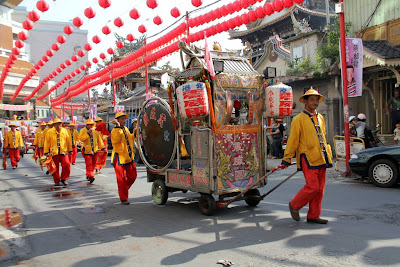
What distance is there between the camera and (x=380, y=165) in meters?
8.56

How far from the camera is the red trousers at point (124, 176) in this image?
7.62 metres

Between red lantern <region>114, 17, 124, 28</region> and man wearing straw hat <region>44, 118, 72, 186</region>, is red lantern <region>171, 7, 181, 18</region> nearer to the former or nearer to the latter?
red lantern <region>114, 17, 124, 28</region>

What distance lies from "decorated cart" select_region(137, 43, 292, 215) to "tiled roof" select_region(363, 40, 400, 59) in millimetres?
8401

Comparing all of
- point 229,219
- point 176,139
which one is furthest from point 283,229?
point 176,139

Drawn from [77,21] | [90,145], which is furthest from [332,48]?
[90,145]

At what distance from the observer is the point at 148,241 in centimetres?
501

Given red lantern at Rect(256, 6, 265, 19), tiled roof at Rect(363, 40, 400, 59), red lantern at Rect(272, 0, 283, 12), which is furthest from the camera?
tiled roof at Rect(363, 40, 400, 59)

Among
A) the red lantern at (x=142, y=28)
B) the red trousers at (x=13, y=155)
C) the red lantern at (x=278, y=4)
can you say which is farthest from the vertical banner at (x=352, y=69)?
the red trousers at (x=13, y=155)

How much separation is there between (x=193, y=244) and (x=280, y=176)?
6.60m

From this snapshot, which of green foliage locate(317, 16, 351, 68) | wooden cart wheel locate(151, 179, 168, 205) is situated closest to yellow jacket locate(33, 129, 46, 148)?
wooden cart wheel locate(151, 179, 168, 205)

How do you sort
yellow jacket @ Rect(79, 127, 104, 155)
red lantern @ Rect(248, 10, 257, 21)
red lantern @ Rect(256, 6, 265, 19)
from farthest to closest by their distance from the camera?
red lantern @ Rect(248, 10, 257, 21) → yellow jacket @ Rect(79, 127, 104, 155) → red lantern @ Rect(256, 6, 265, 19)

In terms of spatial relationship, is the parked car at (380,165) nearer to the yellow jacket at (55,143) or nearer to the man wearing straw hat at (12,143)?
the yellow jacket at (55,143)

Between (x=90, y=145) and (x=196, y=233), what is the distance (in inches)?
275

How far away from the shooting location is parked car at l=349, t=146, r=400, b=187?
27.3ft
